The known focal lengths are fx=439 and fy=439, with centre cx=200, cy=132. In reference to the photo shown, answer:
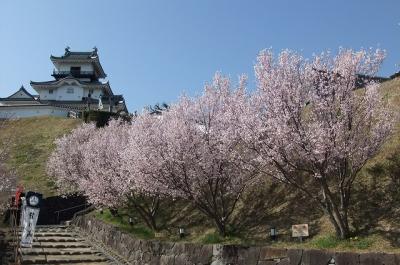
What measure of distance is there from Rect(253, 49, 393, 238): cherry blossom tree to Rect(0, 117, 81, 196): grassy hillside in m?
26.8

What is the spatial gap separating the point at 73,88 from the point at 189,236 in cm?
6422

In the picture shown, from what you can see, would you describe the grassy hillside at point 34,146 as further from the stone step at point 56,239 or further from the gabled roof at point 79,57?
the gabled roof at point 79,57

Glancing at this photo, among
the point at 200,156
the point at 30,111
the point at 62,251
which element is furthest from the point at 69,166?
the point at 30,111

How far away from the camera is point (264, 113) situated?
49.0 feet

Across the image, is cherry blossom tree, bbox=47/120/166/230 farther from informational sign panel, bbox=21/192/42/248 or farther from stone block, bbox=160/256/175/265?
stone block, bbox=160/256/175/265

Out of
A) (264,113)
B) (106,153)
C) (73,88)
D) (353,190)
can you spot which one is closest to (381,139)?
(353,190)

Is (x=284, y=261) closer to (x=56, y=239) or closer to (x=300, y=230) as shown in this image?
(x=300, y=230)

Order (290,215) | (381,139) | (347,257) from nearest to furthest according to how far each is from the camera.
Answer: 1. (347,257)
2. (381,139)
3. (290,215)

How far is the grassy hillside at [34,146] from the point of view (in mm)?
40306

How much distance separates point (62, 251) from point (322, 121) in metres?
12.2

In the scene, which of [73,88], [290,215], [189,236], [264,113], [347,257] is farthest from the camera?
[73,88]

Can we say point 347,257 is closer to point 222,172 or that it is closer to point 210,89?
point 222,172

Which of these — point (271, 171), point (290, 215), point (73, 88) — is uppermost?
point (73, 88)

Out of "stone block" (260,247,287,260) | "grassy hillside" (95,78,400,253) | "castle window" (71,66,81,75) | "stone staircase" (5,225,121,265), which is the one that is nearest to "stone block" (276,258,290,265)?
"stone block" (260,247,287,260)
